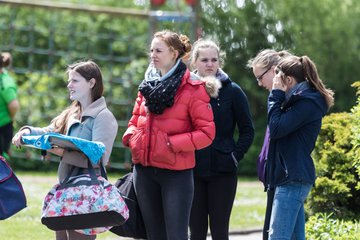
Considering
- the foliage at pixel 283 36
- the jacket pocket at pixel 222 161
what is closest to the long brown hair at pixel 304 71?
the jacket pocket at pixel 222 161

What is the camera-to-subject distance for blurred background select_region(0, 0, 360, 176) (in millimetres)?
18406

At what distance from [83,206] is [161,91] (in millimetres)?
972

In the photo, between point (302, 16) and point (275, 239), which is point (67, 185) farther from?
point (302, 16)

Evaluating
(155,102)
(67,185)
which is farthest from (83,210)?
(155,102)

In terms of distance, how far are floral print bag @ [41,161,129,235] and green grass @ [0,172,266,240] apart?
2.97 metres

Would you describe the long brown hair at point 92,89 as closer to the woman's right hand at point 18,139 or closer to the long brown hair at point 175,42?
the woman's right hand at point 18,139

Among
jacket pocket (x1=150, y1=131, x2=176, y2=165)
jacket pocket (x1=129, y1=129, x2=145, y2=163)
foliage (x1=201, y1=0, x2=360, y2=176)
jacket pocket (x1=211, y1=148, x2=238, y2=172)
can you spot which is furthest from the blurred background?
jacket pocket (x1=150, y1=131, x2=176, y2=165)

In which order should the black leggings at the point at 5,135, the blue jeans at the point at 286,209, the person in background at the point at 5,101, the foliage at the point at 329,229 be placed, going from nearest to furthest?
the blue jeans at the point at 286,209 < the foliage at the point at 329,229 < the person in background at the point at 5,101 < the black leggings at the point at 5,135

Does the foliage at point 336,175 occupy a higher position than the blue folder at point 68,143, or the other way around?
the blue folder at point 68,143

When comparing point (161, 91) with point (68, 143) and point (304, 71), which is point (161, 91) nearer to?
point (68, 143)

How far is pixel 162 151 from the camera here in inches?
255

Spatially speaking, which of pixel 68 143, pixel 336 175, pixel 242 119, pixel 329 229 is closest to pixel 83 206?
pixel 68 143

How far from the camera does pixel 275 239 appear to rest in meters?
6.61

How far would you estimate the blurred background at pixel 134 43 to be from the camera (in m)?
18.4
